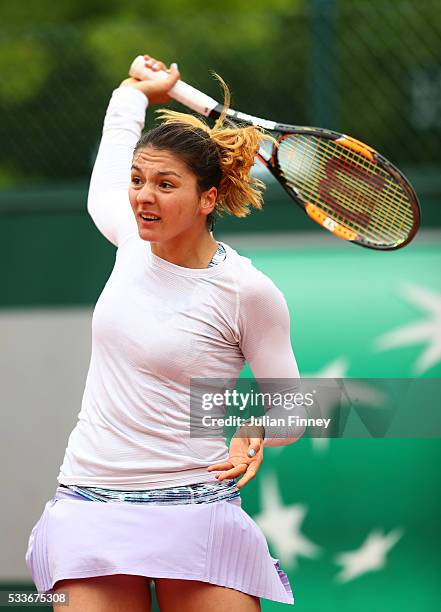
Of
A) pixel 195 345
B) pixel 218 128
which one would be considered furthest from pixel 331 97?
pixel 195 345

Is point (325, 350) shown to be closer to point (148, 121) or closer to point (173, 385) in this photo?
point (148, 121)

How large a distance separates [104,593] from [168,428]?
0.40 meters

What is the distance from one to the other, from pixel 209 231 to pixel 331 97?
99.2 inches

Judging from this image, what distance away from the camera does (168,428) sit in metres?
2.58

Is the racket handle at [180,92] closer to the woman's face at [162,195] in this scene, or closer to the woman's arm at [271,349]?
the woman's face at [162,195]

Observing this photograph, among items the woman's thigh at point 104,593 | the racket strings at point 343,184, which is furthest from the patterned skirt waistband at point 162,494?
the racket strings at point 343,184

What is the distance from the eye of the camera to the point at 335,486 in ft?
14.4

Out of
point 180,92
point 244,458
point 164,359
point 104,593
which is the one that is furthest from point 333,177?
point 104,593

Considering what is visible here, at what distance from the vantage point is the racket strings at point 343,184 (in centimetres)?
325

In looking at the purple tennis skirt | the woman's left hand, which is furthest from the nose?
the purple tennis skirt

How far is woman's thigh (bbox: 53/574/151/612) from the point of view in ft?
8.27

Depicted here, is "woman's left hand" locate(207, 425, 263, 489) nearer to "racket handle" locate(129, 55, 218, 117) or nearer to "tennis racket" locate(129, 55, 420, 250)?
"tennis racket" locate(129, 55, 420, 250)

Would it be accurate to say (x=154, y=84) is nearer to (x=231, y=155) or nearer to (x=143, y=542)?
(x=231, y=155)

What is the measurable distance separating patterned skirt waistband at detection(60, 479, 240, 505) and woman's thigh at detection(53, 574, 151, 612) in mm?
179
